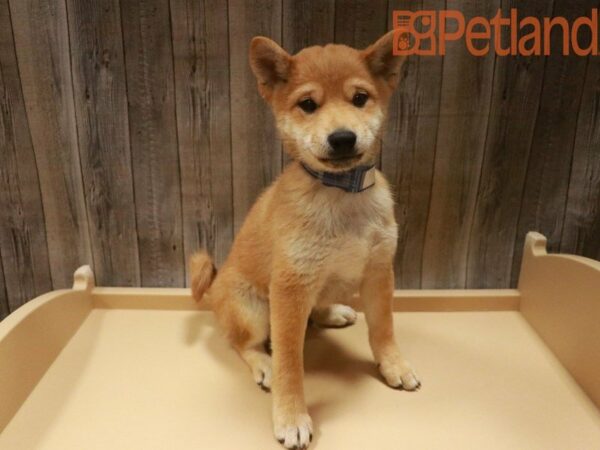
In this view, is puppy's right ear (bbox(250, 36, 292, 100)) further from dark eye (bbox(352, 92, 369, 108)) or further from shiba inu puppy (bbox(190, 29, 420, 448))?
dark eye (bbox(352, 92, 369, 108))

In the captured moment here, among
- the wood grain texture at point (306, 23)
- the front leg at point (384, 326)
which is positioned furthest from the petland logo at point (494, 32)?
the front leg at point (384, 326)

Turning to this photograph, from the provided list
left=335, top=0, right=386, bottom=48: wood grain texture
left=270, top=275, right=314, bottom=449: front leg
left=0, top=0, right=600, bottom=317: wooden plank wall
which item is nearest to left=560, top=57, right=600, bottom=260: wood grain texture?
left=0, top=0, right=600, bottom=317: wooden plank wall

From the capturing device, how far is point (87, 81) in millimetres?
1380

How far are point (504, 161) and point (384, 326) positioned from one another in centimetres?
64

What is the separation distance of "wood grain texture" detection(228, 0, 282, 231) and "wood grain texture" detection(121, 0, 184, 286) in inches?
6.9

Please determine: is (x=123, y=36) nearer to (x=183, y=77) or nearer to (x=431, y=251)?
(x=183, y=77)

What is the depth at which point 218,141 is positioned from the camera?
144 cm

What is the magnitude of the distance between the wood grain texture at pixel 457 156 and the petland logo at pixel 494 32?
18mm

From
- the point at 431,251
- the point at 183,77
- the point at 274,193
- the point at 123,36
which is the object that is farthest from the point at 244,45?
the point at 431,251

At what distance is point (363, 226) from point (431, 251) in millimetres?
552

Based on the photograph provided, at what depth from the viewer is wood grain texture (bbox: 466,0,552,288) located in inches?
54.0

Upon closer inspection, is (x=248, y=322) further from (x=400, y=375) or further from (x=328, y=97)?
A: (x=328, y=97)

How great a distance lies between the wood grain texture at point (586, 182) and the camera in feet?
4.58

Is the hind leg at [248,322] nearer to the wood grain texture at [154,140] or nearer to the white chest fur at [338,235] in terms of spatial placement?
the white chest fur at [338,235]
